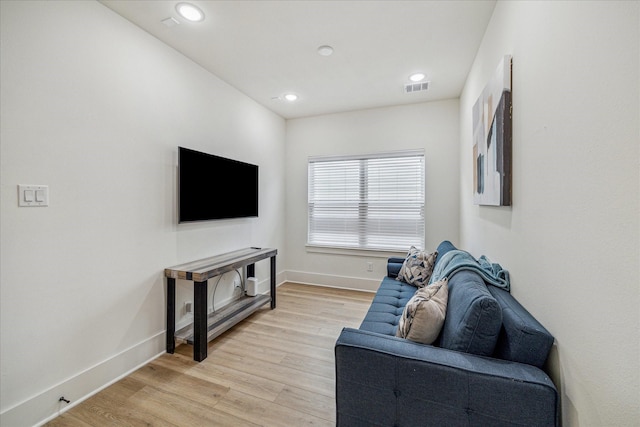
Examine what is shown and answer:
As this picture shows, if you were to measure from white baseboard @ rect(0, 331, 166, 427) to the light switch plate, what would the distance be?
112cm

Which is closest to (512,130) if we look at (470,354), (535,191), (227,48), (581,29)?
(535,191)

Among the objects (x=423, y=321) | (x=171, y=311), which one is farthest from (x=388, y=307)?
(x=171, y=311)

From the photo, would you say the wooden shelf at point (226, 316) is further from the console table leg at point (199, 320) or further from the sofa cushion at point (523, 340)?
the sofa cushion at point (523, 340)

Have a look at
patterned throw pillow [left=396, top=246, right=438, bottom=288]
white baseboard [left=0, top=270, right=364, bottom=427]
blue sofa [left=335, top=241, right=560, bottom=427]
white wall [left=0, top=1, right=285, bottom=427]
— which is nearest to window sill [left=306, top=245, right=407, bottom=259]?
patterned throw pillow [left=396, top=246, right=438, bottom=288]

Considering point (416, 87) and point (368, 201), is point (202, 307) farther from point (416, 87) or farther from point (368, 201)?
point (416, 87)

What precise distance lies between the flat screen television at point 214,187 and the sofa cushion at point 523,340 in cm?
246

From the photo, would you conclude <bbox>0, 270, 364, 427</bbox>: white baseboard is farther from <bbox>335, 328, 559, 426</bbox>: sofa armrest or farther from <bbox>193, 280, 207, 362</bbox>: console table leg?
<bbox>335, 328, 559, 426</bbox>: sofa armrest

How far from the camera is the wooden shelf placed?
240 cm

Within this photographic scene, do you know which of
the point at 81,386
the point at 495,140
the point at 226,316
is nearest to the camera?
the point at 495,140

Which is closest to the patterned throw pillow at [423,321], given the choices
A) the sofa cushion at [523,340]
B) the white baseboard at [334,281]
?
the sofa cushion at [523,340]

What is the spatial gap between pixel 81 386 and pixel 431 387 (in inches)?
86.1

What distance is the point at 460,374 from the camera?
42.4 inches

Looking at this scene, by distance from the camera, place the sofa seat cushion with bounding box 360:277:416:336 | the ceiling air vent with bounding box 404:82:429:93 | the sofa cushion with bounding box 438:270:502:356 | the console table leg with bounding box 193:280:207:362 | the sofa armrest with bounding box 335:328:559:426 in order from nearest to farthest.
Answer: the sofa armrest with bounding box 335:328:559:426, the sofa cushion with bounding box 438:270:502:356, the sofa seat cushion with bounding box 360:277:416:336, the console table leg with bounding box 193:280:207:362, the ceiling air vent with bounding box 404:82:429:93

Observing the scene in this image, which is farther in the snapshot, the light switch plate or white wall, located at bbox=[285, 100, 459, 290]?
white wall, located at bbox=[285, 100, 459, 290]
